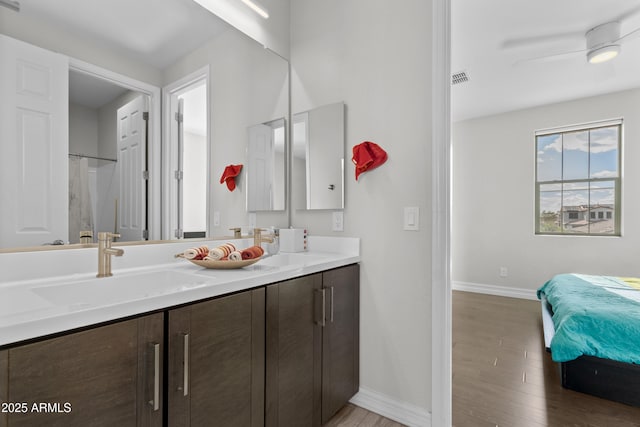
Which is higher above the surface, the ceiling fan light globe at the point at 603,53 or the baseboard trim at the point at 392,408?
the ceiling fan light globe at the point at 603,53

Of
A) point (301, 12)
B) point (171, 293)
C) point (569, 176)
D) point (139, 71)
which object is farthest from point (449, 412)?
point (569, 176)

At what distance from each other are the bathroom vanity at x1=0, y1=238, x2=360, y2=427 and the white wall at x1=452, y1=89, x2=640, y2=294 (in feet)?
12.9

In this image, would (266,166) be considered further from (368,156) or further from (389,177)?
(389,177)

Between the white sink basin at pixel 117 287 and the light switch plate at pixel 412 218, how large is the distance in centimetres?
106

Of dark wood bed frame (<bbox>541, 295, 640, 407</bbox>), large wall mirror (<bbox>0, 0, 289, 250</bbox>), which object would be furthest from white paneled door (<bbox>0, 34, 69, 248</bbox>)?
dark wood bed frame (<bbox>541, 295, 640, 407</bbox>)

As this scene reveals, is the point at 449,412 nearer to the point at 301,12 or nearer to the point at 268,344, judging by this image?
the point at 268,344

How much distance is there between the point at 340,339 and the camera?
64.1 inches

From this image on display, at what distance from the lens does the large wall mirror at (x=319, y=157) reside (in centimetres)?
192

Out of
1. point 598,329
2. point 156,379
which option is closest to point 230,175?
point 156,379

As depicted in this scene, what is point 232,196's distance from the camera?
1.80 meters

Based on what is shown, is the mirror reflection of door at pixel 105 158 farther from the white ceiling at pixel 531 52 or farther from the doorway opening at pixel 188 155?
the white ceiling at pixel 531 52

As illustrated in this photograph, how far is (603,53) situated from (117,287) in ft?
12.9

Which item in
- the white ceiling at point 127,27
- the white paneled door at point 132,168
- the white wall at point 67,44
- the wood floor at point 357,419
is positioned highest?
the white ceiling at point 127,27

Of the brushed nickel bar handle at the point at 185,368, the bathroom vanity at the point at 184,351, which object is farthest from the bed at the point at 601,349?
the brushed nickel bar handle at the point at 185,368
